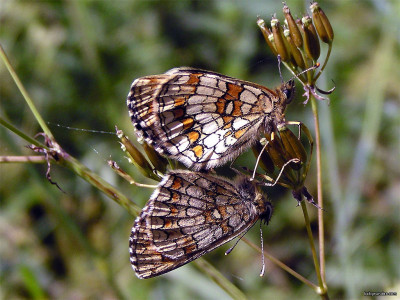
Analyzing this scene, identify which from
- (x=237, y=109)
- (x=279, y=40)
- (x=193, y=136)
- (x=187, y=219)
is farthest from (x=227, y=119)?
(x=187, y=219)

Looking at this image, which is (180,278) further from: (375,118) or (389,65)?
(389,65)

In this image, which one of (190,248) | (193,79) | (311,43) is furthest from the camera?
(193,79)

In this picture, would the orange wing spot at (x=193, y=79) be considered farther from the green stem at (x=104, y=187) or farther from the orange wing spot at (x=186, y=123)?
the green stem at (x=104, y=187)

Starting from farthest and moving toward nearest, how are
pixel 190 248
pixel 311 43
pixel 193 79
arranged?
1. pixel 193 79
2. pixel 311 43
3. pixel 190 248

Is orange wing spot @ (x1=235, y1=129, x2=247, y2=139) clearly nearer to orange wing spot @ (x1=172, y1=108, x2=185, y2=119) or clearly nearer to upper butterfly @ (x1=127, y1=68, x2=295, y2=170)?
upper butterfly @ (x1=127, y1=68, x2=295, y2=170)

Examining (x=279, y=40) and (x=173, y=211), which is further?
(x=279, y=40)

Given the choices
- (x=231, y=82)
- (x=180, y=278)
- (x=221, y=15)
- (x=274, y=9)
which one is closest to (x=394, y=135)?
(x=274, y=9)

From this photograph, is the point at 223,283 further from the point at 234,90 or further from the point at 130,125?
the point at 130,125

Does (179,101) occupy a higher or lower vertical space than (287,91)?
higher
